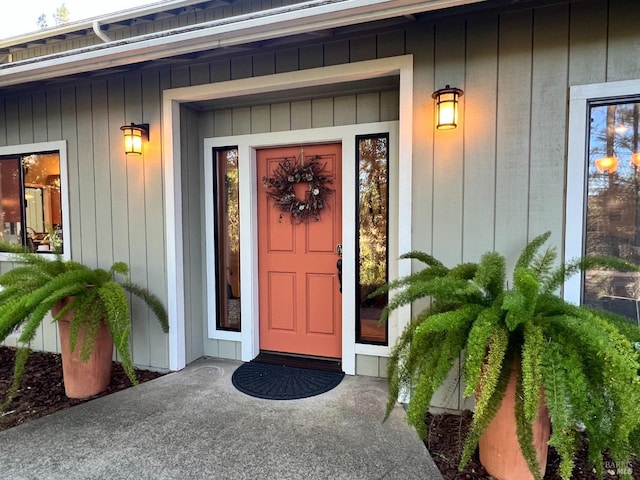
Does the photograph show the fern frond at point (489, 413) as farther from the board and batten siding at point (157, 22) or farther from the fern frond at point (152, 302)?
the board and batten siding at point (157, 22)

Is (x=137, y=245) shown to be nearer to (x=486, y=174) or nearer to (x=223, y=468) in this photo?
(x=223, y=468)

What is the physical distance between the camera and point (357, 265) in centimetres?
291

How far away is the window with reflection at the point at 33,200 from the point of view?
356cm

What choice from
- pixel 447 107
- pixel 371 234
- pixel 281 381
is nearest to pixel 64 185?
pixel 281 381

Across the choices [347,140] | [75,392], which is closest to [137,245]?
[75,392]

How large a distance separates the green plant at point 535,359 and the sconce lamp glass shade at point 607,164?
0.68 meters

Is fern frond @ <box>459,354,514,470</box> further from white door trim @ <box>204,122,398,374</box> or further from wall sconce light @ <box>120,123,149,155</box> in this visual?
wall sconce light @ <box>120,123,149,155</box>

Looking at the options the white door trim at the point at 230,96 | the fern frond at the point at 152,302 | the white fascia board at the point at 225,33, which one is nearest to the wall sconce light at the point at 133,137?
the white door trim at the point at 230,96

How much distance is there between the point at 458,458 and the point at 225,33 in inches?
110

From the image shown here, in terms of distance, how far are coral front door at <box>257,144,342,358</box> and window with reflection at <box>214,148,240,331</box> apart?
23cm

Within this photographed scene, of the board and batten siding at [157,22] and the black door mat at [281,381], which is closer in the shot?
the black door mat at [281,381]

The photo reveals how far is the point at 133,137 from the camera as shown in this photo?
301 centimetres

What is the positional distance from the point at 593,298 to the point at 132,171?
3558 mm

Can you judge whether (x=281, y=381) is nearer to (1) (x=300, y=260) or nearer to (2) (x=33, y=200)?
(1) (x=300, y=260)
